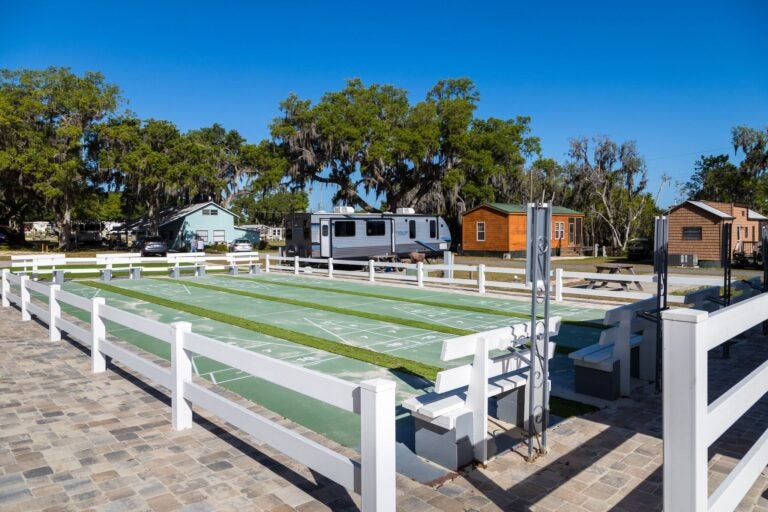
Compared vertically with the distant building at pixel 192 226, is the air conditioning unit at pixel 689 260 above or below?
below

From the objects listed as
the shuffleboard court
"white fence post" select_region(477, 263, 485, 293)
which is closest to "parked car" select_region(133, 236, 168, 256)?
the shuffleboard court

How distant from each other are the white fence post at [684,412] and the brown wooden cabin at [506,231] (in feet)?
121

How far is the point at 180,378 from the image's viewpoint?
18.0 ft

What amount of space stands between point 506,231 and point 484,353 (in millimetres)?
34942

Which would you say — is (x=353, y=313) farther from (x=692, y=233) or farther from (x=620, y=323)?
(x=692, y=233)

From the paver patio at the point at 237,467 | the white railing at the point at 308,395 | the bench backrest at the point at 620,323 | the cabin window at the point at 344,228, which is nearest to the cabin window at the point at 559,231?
the cabin window at the point at 344,228

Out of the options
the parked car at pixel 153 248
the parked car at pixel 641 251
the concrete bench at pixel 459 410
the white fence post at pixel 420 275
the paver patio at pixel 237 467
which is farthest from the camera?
the parked car at pixel 153 248

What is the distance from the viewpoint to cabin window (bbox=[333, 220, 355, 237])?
27.8 metres

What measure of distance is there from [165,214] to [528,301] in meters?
42.5

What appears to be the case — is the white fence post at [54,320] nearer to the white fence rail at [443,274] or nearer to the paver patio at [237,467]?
the paver patio at [237,467]

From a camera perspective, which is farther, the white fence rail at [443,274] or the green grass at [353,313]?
the white fence rail at [443,274]

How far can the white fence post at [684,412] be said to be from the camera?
224cm

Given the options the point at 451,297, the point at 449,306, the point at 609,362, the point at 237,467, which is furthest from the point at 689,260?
the point at 237,467

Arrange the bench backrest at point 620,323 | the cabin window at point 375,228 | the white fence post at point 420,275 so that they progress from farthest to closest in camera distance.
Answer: the cabin window at point 375,228
the white fence post at point 420,275
the bench backrest at point 620,323
